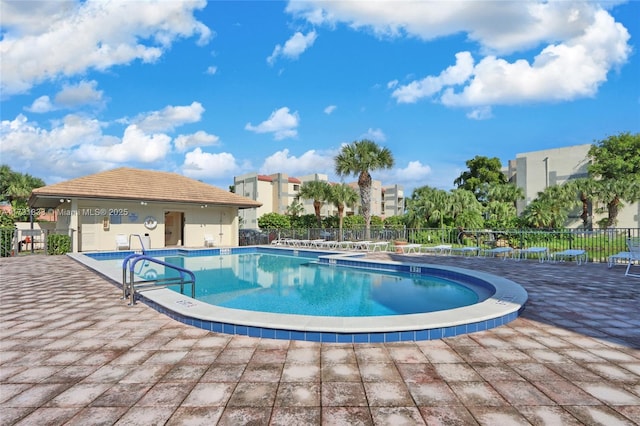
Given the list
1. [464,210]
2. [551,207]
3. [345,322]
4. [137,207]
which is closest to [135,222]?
[137,207]

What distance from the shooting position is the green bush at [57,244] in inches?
578

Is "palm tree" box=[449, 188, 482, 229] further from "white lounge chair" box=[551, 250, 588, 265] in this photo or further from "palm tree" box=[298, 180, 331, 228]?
"white lounge chair" box=[551, 250, 588, 265]

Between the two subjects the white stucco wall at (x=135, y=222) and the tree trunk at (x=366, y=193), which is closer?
A: the white stucco wall at (x=135, y=222)

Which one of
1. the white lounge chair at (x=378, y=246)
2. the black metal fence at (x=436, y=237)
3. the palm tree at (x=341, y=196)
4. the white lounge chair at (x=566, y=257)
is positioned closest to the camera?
the white lounge chair at (x=566, y=257)

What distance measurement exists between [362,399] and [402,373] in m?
0.60

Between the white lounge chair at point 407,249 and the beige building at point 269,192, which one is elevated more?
the beige building at point 269,192

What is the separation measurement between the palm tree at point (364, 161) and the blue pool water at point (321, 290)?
9331 mm

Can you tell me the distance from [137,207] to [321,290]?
13205mm

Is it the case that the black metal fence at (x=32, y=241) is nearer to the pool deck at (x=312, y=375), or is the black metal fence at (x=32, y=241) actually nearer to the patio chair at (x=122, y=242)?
the patio chair at (x=122, y=242)

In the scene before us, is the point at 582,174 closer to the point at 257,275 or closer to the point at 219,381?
the point at 257,275

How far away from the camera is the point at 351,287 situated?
8.79 m

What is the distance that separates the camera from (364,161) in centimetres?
2083

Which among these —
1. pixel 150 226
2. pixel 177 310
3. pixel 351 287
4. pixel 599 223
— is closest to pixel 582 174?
pixel 599 223

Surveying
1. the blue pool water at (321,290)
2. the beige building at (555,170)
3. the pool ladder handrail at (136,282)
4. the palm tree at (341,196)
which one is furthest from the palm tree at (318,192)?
the beige building at (555,170)
